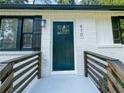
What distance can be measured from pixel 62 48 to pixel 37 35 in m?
1.18

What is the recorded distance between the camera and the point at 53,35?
318 inches

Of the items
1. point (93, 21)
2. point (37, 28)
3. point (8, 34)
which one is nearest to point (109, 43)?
point (93, 21)

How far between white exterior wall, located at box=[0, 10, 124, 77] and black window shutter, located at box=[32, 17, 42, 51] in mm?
170

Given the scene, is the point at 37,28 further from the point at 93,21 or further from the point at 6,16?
the point at 93,21

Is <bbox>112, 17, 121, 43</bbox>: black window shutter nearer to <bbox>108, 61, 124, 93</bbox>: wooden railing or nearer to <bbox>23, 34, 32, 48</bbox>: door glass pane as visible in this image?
<bbox>23, 34, 32, 48</bbox>: door glass pane

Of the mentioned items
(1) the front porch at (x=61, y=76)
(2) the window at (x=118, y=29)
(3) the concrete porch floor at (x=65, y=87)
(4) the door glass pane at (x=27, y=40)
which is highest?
(2) the window at (x=118, y=29)

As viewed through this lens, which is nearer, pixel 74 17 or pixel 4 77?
pixel 4 77

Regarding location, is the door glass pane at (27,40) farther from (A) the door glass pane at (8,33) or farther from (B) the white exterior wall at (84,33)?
(B) the white exterior wall at (84,33)

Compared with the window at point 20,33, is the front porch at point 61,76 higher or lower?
lower

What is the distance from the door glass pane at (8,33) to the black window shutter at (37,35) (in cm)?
79

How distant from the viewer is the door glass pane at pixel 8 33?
797 cm

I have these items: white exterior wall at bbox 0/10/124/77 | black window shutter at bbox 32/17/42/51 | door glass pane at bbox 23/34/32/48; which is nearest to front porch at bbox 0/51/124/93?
white exterior wall at bbox 0/10/124/77

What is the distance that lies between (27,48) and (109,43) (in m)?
3.45

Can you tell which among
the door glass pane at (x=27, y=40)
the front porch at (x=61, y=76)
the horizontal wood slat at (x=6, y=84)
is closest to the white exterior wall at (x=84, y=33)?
the front porch at (x=61, y=76)
